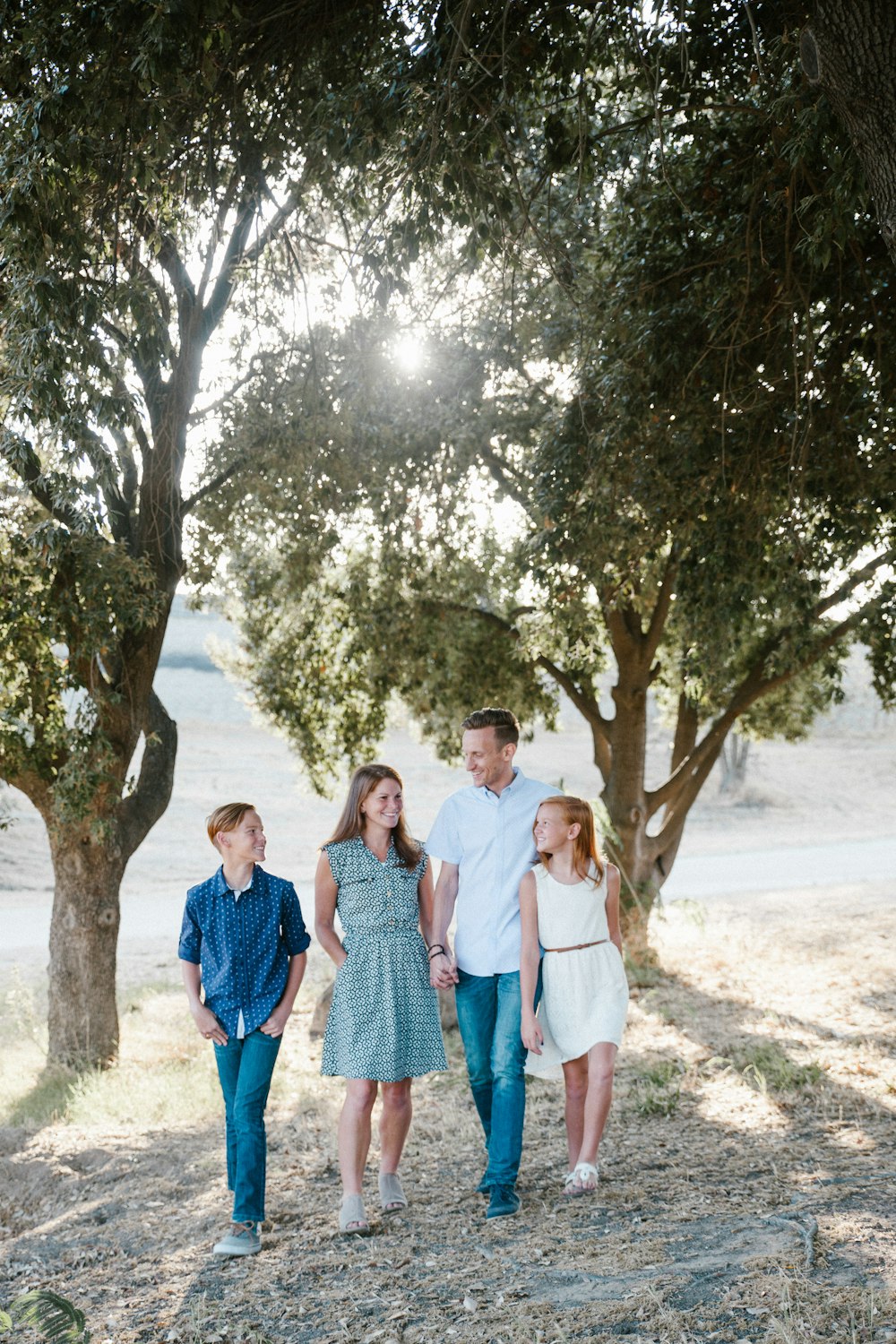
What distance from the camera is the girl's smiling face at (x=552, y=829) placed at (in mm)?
4973

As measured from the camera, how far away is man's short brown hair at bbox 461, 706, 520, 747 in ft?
16.7

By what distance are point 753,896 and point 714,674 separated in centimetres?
1126

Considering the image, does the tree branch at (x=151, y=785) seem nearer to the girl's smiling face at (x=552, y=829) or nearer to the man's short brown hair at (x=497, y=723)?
the man's short brown hair at (x=497, y=723)

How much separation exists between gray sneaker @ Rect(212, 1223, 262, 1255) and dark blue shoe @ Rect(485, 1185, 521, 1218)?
3.20 feet

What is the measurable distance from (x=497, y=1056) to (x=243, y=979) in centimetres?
115

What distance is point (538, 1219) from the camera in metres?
4.78

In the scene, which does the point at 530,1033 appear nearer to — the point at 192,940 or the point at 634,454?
the point at 192,940

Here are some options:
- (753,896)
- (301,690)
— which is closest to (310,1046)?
(301,690)

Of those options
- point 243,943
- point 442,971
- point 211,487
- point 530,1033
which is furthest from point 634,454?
point 243,943

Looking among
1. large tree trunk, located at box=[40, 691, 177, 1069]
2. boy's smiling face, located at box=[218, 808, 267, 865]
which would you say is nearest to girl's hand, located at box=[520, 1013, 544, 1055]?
boy's smiling face, located at box=[218, 808, 267, 865]

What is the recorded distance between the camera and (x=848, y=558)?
8953mm

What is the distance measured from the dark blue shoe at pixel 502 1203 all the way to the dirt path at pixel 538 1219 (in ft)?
0.27

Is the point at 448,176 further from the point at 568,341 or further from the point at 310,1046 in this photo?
the point at 310,1046

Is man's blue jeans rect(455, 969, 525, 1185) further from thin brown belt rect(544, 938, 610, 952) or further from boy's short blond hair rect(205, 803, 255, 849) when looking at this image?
boy's short blond hair rect(205, 803, 255, 849)
